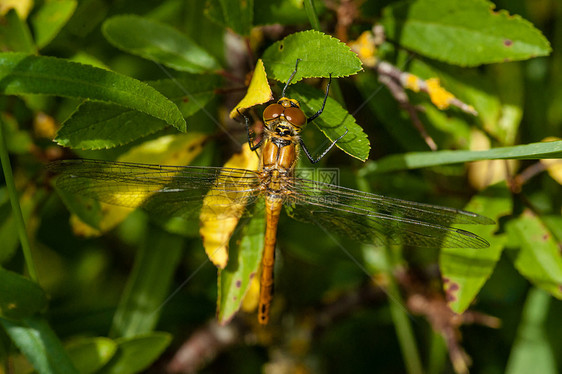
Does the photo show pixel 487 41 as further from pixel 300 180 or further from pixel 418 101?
pixel 300 180

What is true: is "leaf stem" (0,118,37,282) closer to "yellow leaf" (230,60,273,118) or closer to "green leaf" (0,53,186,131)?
"green leaf" (0,53,186,131)

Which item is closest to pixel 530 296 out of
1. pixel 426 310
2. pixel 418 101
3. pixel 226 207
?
pixel 426 310

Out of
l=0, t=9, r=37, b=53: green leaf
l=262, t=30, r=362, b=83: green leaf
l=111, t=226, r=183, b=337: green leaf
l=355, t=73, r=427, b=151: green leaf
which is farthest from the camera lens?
l=111, t=226, r=183, b=337: green leaf

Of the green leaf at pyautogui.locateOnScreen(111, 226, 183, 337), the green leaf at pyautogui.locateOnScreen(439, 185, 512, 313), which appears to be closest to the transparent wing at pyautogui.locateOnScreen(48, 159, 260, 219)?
the green leaf at pyautogui.locateOnScreen(111, 226, 183, 337)

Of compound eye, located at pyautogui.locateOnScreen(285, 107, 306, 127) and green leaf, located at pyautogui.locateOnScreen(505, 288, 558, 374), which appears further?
green leaf, located at pyautogui.locateOnScreen(505, 288, 558, 374)

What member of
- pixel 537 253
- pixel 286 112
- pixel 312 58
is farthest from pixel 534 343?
pixel 312 58

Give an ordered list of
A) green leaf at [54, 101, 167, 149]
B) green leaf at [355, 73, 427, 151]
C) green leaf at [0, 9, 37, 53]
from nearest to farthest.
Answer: green leaf at [54, 101, 167, 149] → green leaf at [0, 9, 37, 53] → green leaf at [355, 73, 427, 151]

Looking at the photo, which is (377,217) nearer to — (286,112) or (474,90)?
(286,112)
